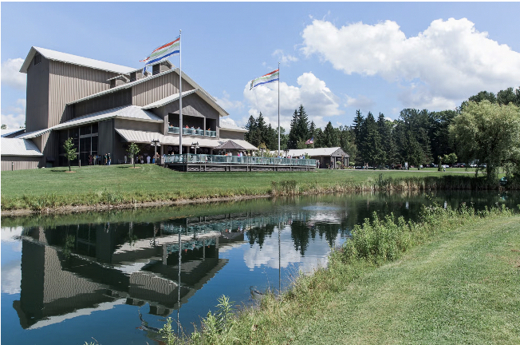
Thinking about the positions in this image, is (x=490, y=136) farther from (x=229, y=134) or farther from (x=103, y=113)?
(x=103, y=113)

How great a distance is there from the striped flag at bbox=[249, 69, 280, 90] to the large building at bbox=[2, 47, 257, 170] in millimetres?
8545

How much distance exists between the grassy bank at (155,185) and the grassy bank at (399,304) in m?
18.2

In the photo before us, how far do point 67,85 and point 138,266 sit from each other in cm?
4794

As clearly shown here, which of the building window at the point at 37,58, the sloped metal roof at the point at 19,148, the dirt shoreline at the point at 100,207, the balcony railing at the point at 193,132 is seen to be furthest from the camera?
the building window at the point at 37,58

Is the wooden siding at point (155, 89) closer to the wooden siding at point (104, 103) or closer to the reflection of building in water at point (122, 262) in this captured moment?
the wooden siding at point (104, 103)

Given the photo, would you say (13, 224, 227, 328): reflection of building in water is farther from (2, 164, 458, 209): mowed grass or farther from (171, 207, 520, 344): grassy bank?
(2, 164, 458, 209): mowed grass

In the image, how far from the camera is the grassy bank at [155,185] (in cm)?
2271

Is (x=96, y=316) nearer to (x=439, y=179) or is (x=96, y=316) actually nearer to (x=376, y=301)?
(x=376, y=301)

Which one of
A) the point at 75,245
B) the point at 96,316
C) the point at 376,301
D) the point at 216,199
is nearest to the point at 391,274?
the point at 376,301

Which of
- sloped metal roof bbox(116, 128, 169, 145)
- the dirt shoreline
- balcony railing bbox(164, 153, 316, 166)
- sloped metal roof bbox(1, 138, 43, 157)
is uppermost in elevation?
sloped metal roof bbox(116, 128, 169, 145)

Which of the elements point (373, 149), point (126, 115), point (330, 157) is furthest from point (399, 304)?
point (373, 149)

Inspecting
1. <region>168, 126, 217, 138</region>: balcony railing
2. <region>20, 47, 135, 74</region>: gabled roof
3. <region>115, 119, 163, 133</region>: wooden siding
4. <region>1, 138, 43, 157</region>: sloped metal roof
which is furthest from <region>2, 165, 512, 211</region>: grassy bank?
<region>20, 47, 135, 74</region>: gabled roof

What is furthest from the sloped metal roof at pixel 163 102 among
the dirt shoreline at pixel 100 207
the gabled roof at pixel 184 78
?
the dirt shoreline at pixel 100 207

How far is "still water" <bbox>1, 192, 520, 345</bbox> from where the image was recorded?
7.70 m
